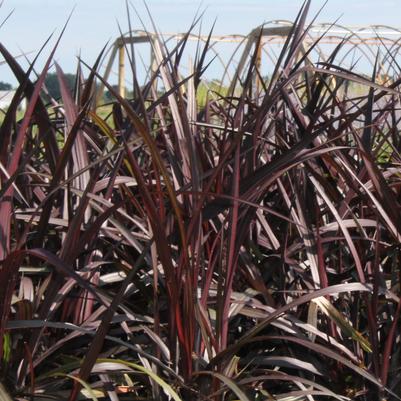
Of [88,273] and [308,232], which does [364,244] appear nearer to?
[308,232]

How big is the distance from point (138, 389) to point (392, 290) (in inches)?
16.1

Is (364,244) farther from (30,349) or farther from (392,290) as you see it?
(30,349)

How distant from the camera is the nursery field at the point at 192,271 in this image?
1.04 meters

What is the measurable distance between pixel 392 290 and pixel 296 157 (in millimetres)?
314

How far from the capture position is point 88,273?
3.97 feet

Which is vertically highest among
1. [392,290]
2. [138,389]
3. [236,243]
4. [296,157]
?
[296,157]

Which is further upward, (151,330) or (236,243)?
(236,243)

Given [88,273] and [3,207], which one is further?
[88,273]

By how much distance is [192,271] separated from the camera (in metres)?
1.04

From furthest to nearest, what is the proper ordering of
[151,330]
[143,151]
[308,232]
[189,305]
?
[143,151] < [308,232] < [151,330] < [189,305]

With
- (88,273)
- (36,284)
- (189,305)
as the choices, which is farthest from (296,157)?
(36,284)

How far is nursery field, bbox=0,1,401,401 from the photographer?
1040 millimetres

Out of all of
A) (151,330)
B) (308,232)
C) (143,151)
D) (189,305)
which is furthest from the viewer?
(143,151)

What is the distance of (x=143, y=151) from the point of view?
157 cm
